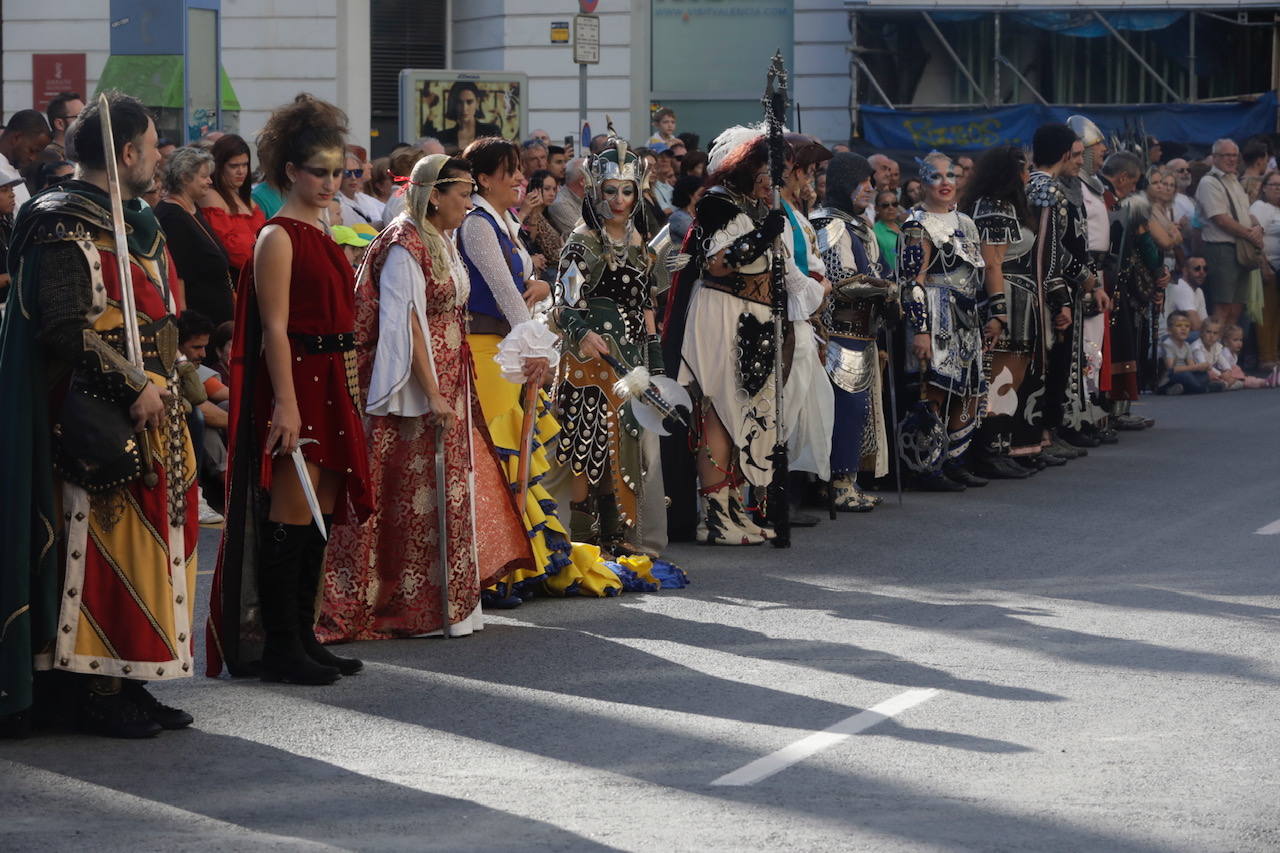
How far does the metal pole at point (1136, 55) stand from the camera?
28.4 metres

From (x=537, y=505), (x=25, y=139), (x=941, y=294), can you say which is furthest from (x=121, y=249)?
(x=941, y=294)

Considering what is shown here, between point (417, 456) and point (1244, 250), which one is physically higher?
point (1244, 250)

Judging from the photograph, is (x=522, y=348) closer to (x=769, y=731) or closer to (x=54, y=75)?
(x=769, y=731)

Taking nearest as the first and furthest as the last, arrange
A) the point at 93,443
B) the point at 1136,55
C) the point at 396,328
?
the point at 93,443 < the point at 396,328 < the point at 1136,55

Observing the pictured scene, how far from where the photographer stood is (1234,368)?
68.9 ft

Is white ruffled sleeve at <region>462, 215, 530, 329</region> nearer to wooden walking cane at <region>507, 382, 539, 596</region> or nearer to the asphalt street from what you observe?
wooden walking cane at <region>507, 382, 539, 596</region>

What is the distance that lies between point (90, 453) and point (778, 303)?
17.1 ft

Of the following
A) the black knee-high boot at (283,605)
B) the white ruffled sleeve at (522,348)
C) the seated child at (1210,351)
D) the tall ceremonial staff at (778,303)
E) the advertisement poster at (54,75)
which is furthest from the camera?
the advertisement poster at (54,75)

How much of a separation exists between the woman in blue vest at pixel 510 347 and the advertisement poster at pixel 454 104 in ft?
33.1

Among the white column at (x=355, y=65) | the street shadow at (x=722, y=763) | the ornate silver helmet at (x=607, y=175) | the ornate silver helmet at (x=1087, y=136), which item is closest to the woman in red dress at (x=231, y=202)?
the ornate silver helmet at (x=607, y=175)

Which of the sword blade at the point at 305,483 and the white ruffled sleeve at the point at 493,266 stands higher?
the white ruffled sleeve at the point at 493,266

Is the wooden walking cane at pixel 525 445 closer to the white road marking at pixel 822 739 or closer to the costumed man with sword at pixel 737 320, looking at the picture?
the costumed man with sword at pixel 737 320

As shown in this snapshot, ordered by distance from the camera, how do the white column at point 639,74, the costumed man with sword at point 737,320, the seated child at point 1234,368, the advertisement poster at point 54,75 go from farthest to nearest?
the white column at point 639,74
the advertisement poster at point 54,75
the seated child at point 1234,368
the costumed man with sword at point 737,320

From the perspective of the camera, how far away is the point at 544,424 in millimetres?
10148
